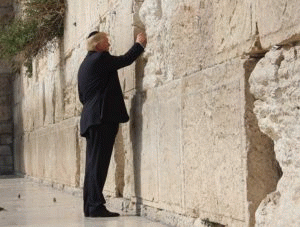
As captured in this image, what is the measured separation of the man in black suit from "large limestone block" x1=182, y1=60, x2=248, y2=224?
136 centimetres

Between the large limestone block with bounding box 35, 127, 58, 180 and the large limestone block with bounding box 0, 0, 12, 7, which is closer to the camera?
the large limestone block with bounding box 35, 127, 58, 180

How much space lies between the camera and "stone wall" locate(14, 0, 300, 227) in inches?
160

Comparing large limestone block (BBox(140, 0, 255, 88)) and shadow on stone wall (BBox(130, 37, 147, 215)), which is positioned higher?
large limestone block (BBox(140, 0, 255, 88))

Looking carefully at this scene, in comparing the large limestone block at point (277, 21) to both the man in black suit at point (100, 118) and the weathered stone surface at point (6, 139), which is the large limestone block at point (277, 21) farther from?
the weathered stone surface at point (6, 139)

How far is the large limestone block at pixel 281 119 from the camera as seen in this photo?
356 centimetres

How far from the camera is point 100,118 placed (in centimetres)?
640

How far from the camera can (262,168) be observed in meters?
4.06

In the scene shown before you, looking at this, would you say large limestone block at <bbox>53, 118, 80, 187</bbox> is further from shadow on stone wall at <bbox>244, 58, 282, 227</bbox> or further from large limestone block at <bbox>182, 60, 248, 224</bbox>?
shadow on stone wall at <bbox>244, 58, 282, 227</bbox>

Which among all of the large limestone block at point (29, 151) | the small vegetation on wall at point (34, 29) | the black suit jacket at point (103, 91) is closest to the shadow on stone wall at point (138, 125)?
the black suit jacket at point (103, 91)

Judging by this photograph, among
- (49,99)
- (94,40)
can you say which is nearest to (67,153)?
(49,99)

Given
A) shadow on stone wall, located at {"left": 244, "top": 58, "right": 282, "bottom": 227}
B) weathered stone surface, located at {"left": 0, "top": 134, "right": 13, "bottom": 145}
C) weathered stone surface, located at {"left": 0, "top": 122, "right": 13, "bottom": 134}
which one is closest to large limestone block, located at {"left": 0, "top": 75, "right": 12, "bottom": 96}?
weathered stone surface, located at {"left": 0, "top": 122, "right": 13, "bottom": 134}

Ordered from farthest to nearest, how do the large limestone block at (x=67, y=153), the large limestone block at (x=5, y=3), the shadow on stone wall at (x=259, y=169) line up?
the large limestone block at (x=5, y=3) → the large limestone block at (x=67, y=153) → the shadow on stone wall at (x=259, y=169)

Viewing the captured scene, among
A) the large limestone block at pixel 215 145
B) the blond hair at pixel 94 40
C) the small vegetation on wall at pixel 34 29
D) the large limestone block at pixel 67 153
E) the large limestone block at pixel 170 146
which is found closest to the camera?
the large limestone block at pixel 215 145

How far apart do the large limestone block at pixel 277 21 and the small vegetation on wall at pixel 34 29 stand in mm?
6645
